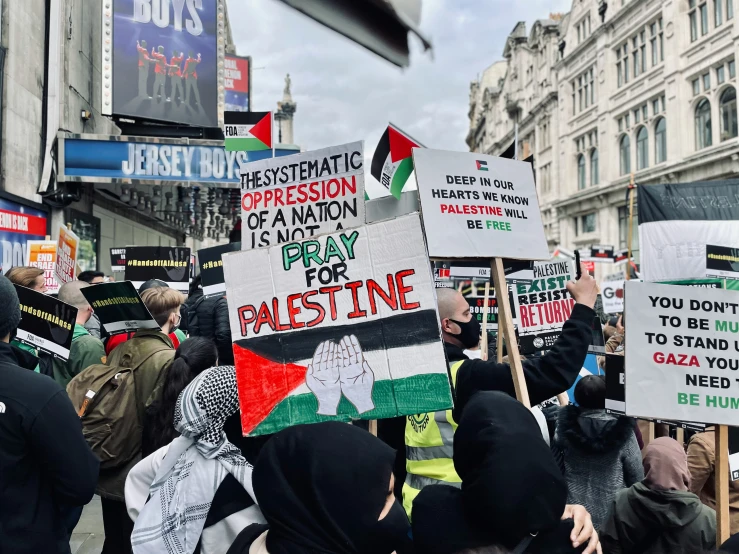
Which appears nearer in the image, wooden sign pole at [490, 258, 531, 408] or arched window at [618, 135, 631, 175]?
wooden sign pole at [490, 258, 531, 408]

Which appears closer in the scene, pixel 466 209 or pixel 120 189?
pixel 466 209

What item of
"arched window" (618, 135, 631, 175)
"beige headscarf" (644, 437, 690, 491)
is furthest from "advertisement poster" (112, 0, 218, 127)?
"arched window" (618, 135, 631, 175)

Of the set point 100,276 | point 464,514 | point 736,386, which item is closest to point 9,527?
point 464,514

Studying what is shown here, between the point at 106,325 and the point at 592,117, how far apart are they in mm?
39328

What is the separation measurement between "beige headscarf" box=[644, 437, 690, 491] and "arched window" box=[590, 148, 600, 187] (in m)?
38.6

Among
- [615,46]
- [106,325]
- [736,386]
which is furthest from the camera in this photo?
[615,46]

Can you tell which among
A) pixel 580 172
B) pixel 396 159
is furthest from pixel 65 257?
pixel 580 172

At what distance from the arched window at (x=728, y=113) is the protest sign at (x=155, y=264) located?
2543 cm

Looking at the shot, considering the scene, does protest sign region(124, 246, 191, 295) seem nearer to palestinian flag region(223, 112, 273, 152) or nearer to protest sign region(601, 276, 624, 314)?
palestinian flag region(223, 112, 273, 152)

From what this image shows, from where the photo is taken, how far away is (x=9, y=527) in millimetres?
2400

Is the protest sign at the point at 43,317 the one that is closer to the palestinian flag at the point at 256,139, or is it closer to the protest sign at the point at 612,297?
the palestinian flag at the point at 256,139

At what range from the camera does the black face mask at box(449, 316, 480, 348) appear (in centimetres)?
334

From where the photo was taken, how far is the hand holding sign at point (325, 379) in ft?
9.83

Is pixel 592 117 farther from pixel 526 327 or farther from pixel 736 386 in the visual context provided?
pixel 736 386
